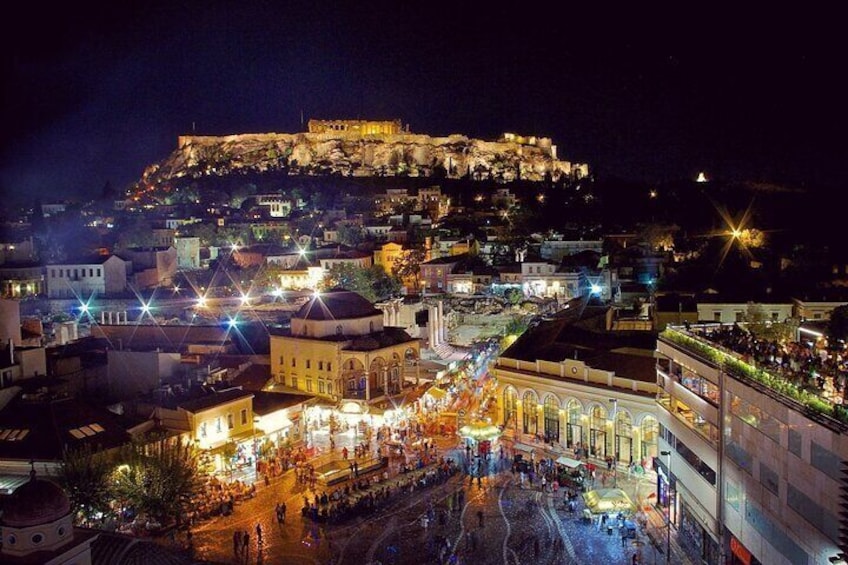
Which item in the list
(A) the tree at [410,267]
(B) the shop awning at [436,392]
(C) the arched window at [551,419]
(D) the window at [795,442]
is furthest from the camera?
(A) the tree at [410,267]

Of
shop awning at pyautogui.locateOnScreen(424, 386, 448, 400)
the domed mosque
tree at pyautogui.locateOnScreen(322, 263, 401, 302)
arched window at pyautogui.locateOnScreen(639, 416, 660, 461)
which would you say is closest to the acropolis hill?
tree at pyautogui.locateOnScreen(322, 263, 401, 302)

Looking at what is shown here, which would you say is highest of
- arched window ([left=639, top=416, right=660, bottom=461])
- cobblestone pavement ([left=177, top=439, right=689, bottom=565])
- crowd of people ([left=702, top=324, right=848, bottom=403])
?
crowd of people ([left=702, top=324, right=848, bottom=403])

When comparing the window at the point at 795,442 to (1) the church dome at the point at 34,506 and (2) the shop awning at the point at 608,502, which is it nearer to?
(2) the shop awning at the point at 608,502

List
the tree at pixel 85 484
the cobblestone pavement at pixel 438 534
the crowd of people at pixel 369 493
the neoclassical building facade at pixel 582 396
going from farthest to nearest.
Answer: the neoclassical building facade at pixel 582 396, the crowd of people at pixel 369 493, the tree at pixel 85 484, the cobblestone pavement at pixel 438 534

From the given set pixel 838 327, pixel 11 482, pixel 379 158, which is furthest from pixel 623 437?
pixel 379 158

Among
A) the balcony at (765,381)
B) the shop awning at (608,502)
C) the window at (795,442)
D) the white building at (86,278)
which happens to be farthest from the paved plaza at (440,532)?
the white building at (86,278)

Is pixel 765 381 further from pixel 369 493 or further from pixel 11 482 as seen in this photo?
pixel 11 482

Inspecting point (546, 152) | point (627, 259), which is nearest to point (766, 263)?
point (627, 259)

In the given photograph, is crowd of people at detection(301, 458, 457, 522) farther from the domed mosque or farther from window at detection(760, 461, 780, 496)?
window at detection(760, 461, 780, 496)
